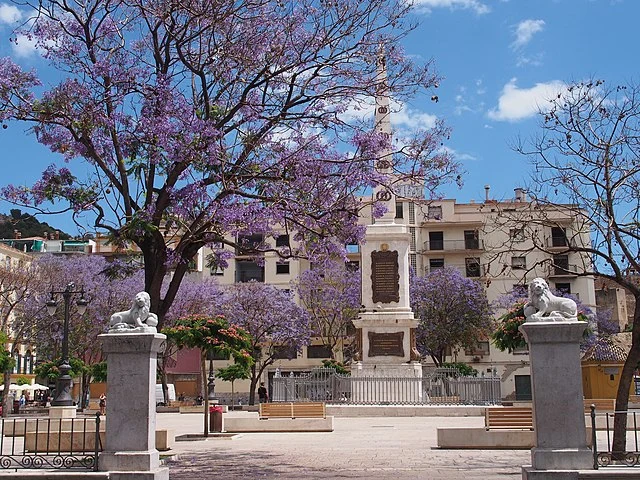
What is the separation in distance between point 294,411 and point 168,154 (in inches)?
438

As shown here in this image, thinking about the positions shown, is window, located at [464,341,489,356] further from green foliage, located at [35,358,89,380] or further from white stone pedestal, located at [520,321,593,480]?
white stone pedestal, located at [520,321,593,480]

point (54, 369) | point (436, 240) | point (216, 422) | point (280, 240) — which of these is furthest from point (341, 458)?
point (436, 240)

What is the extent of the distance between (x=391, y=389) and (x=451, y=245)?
121 ft

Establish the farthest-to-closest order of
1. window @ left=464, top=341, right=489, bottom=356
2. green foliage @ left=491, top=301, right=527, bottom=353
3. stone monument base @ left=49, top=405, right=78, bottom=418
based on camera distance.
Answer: window @ left=464, top=341, right=489, bottom=356 → green foliage @ left=491, top=301, right=527, bottom=353 → stone monument base @ left=49, top=405, right=78, bottom=418

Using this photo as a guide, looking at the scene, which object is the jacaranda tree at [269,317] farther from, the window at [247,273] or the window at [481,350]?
the window at [481,350]

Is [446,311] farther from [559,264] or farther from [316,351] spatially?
[559,264]

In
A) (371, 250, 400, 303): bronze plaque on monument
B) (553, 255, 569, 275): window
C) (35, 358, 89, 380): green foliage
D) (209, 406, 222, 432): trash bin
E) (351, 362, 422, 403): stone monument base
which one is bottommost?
(209, 406, 222, 432): trash bin

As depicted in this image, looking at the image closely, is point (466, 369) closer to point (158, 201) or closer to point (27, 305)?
point (27, 305)

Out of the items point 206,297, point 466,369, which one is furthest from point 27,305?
point 466,369

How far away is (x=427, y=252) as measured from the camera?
64562 millimetres

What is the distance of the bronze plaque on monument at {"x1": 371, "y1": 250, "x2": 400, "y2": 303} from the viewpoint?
3067 centimetres

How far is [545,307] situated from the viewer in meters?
11.0

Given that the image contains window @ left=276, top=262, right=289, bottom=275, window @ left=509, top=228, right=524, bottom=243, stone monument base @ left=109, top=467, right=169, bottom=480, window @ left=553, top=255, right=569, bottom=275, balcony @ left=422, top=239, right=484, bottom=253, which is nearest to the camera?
stone monument base @ left=109, top=467, right=169, bottom=480

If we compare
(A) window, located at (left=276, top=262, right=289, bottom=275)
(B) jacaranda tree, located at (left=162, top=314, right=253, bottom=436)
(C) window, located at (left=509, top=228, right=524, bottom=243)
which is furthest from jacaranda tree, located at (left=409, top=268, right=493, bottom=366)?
(C) window, located at (left=509, top=228, right=524, bottom=243)
